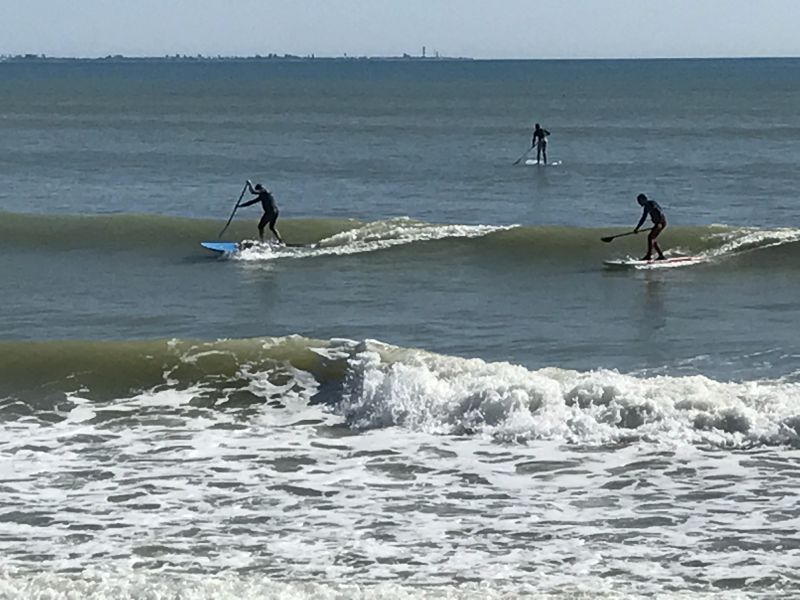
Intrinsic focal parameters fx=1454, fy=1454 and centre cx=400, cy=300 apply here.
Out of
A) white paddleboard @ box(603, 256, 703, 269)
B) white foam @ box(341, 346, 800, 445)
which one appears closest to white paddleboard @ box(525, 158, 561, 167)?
white paddleboard @ box(603, 256, 703, 269)

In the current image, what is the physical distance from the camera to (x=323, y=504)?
12.8m

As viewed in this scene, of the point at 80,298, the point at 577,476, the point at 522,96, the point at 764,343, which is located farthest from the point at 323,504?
the point at 522,96

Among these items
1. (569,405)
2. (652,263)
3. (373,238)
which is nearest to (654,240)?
(652,263)

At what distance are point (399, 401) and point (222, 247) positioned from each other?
14.0 m

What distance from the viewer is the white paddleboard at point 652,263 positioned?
26734 millimetres

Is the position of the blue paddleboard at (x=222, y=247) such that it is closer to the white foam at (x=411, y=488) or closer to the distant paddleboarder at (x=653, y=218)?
the distant paddleboarder at (x=653, y=218)

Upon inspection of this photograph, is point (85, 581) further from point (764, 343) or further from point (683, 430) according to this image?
point (764, 343)

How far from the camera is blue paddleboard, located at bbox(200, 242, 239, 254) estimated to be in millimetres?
29172

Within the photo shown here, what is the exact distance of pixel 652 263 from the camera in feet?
87.9

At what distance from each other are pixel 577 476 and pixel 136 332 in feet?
31.8

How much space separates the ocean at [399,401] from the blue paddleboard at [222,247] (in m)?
0.54

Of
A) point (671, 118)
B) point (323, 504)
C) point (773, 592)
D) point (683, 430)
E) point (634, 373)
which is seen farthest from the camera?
point (671, 118)

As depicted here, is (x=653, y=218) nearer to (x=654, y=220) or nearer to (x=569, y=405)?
(x=654, y=220)

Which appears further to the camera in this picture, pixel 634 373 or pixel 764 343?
pixel 764 343
